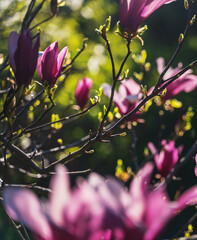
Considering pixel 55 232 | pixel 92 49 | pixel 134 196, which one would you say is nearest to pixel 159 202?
pixel 134 196

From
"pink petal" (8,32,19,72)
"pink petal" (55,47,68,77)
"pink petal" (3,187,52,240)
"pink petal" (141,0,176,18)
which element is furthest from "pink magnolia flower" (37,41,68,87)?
"pink petal" (3,187,52,240)

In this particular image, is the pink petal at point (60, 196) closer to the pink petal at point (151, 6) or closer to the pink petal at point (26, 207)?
the pink petal at point (26, 207)

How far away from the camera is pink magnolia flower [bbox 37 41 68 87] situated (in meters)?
0.92

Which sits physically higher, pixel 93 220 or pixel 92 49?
pixel 93 220

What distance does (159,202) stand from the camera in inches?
16.4

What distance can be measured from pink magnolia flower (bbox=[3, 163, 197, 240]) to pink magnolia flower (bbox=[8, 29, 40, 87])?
1.54 ft

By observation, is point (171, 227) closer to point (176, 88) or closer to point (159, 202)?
point (176, 88)

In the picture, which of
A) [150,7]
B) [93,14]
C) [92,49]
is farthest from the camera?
[93,14]

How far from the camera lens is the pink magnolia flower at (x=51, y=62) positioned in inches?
36.1

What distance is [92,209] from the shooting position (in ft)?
1.36

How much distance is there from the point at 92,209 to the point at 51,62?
23.0 inches

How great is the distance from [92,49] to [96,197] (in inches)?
244

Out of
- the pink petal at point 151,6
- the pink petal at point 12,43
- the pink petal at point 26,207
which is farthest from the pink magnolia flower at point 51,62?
the pink petal at point 26,207

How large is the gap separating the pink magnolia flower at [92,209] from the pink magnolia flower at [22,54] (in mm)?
471
